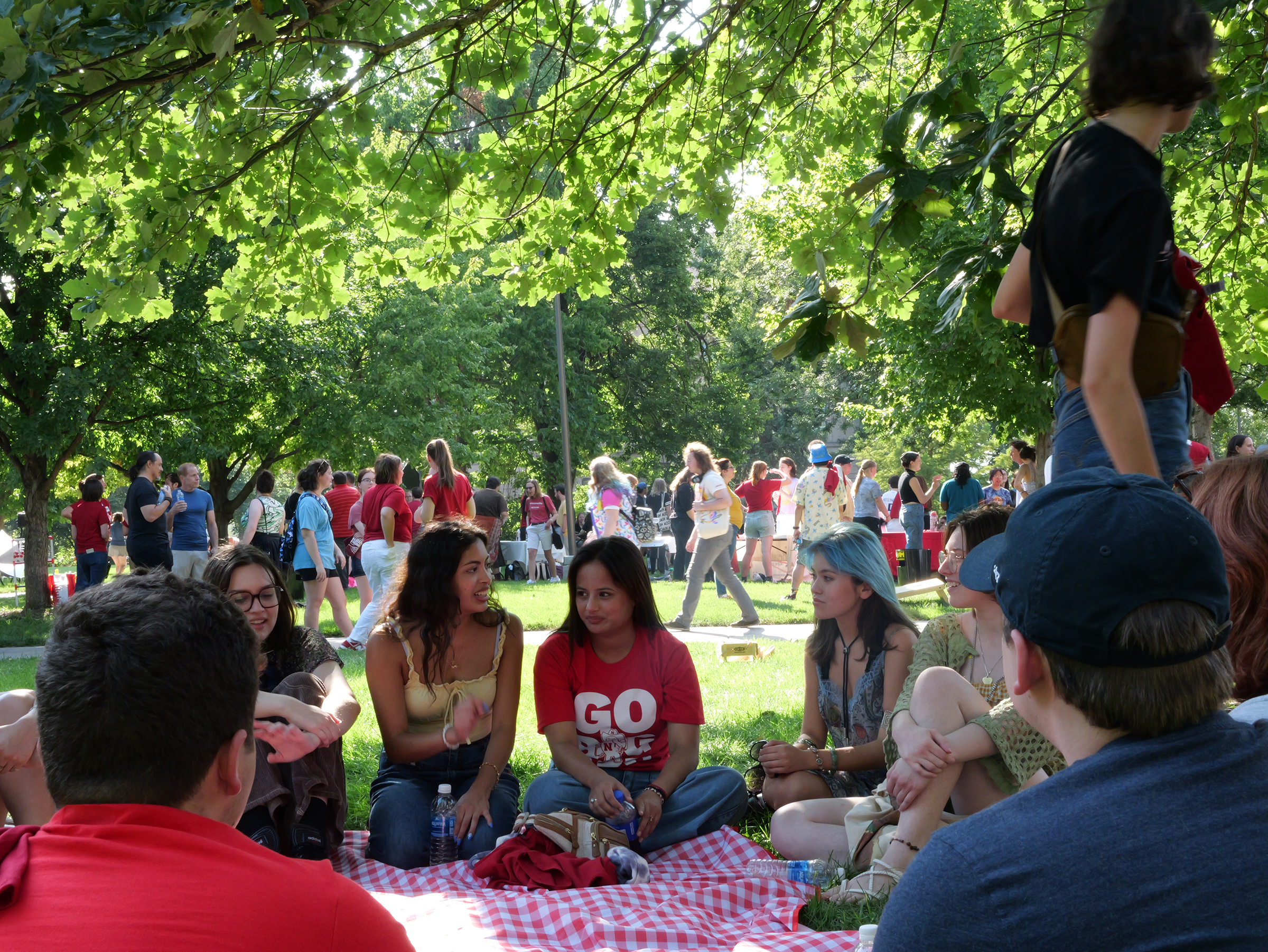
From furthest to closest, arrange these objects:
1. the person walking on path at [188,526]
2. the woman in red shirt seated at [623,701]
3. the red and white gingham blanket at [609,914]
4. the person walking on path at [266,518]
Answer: the person walking on path at [266,518] < the person walking on path at [188,526] < the woman in red shirt seated at [623,701] < the red and white gingham blanket at [609,914]

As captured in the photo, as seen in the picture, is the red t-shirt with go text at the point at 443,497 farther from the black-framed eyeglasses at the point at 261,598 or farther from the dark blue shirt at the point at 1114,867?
the dark blue shirt at the point at 1114,867

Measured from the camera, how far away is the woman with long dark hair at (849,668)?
4738 mm

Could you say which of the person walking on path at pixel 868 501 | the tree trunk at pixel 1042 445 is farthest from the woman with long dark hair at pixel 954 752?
the tree trunk at pixel 1042 445

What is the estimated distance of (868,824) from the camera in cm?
424

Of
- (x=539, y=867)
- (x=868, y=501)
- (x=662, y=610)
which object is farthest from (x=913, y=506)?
(x=539, y=867)

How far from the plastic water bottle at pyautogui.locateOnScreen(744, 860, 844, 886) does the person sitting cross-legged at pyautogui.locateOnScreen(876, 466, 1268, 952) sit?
9.63ft

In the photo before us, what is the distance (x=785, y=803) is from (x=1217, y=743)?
3.65m

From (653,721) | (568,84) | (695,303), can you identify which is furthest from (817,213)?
(695,303)

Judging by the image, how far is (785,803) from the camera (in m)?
4.84

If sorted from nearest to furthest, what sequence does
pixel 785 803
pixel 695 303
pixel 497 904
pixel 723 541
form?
pixel 497 904
pixel 785 803
pixel 723 541
pixel 695 303

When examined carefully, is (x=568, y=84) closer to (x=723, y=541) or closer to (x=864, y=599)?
(x=864, y=599)

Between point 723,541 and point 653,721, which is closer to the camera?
point 653,721

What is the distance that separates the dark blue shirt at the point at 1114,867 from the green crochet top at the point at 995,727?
2081 millimetres

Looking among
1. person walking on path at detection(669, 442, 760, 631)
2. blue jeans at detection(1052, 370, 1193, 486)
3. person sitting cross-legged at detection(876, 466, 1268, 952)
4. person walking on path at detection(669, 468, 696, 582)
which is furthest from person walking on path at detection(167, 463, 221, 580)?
person sitting cross-legged at detection(876, 466, 1268, 952)
